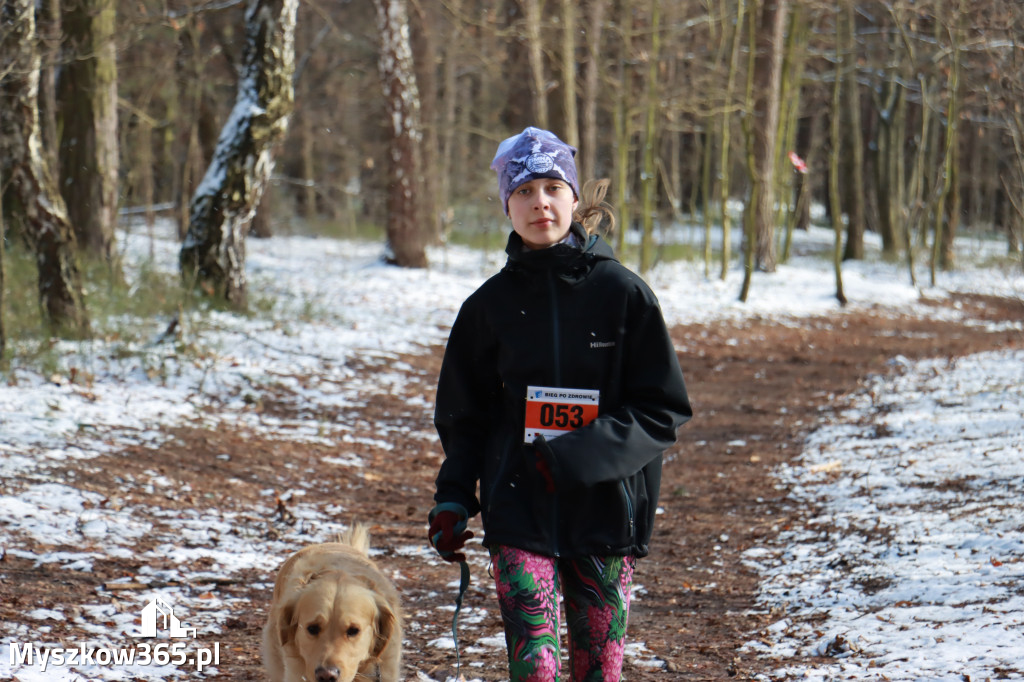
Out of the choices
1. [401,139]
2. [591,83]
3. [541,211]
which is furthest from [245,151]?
[591,83]

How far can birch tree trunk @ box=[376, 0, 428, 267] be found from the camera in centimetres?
1672

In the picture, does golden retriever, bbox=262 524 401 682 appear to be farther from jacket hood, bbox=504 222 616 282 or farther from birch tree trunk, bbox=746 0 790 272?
birch tree trunk, bbox=746 0 790 272

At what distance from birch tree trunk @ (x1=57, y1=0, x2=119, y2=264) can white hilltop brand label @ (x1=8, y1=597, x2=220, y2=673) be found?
866 cm

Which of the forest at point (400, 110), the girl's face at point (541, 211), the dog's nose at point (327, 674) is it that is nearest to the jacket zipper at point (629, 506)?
the girl's face at point (541, 211)

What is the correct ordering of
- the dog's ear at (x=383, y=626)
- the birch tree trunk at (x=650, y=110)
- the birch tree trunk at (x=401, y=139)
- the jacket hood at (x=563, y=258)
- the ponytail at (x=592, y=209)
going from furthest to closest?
the birch tree trunk at (x=650, y=110) → the birch tree trunk at (x=401, y=139) → the dog's ear at (x=383, y=626) → the ponytail at (x=592, y=209) → the jacket hood at (x=563, y=258)

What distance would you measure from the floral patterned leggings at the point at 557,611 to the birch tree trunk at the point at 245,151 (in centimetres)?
923

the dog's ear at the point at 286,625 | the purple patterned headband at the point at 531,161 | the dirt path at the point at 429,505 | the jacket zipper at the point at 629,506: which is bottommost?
the dirt path at the point at 429,505

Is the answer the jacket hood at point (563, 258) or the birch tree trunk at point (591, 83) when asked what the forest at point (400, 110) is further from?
the jacket hood at point (563, 258)

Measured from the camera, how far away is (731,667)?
4.33 meters

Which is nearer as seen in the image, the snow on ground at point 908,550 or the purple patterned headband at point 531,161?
the purple patterned headband at point 531,161

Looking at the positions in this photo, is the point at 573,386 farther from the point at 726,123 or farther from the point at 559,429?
the point at 726,123

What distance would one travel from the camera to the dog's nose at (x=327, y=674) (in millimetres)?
3104

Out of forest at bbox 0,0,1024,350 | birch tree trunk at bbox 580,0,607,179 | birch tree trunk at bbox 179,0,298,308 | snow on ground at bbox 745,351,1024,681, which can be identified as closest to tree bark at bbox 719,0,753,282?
forest at bbox 0,0,1024,350

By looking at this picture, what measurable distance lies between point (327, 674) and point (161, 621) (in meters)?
1.83
